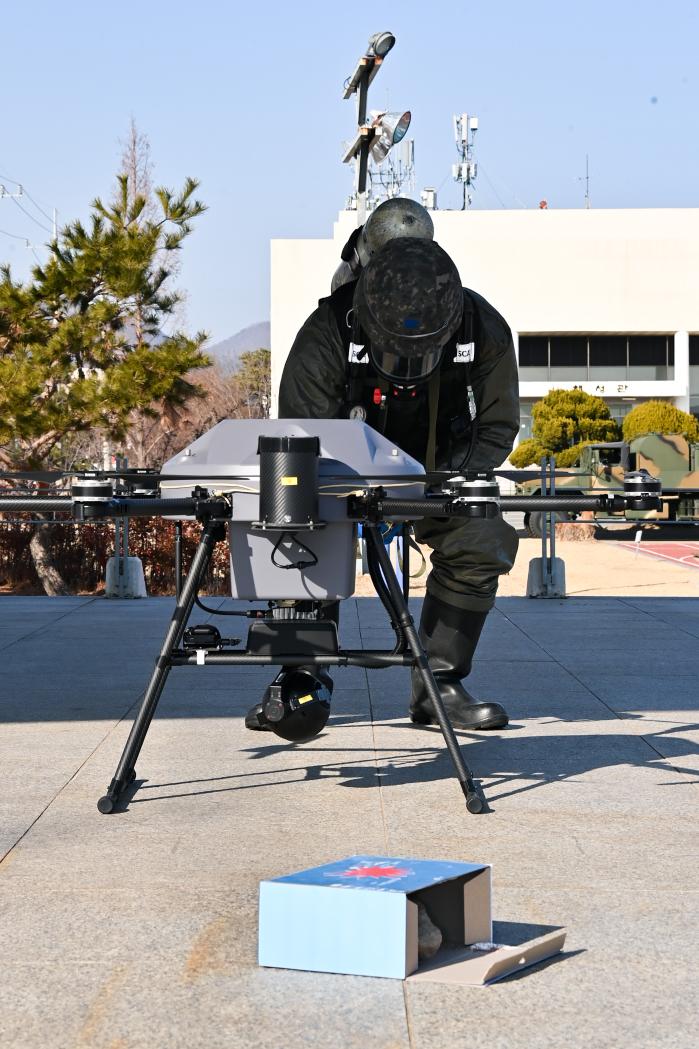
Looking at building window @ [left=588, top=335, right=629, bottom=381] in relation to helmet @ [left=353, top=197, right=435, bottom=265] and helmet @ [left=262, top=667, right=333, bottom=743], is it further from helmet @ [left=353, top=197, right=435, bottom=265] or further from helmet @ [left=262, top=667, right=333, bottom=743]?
helmet @ [left=262, top=667, right=333, bottom=743]

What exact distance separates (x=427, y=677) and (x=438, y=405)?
5.40 feet

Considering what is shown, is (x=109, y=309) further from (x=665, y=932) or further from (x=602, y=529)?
(x=665, y=932)

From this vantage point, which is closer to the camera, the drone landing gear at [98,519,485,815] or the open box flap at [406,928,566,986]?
the open box flap at [406,928,566,986]

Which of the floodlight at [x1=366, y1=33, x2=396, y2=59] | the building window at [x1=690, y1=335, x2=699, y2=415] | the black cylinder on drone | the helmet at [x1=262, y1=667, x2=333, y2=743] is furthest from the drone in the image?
the building window at [x1=690, y1=335, x2=699, y2=415]

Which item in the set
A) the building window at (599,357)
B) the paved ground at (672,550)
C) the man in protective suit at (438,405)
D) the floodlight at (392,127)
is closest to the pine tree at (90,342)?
the floodlight at (392,127)

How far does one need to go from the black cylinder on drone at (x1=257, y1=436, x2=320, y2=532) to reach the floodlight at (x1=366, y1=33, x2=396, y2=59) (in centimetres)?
1194

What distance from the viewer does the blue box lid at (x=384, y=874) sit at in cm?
307

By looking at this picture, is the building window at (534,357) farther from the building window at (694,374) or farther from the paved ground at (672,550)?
the paved ground at (672,550)

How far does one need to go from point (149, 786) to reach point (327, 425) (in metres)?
1.42

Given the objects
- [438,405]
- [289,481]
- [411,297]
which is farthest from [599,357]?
[289,481]

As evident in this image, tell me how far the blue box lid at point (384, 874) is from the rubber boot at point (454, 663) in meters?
2.46

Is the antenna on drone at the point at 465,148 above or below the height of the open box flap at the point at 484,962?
above

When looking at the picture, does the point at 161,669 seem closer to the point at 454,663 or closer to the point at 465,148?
the point at 454,663

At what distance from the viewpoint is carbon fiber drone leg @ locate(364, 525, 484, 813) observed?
14.0 feet
